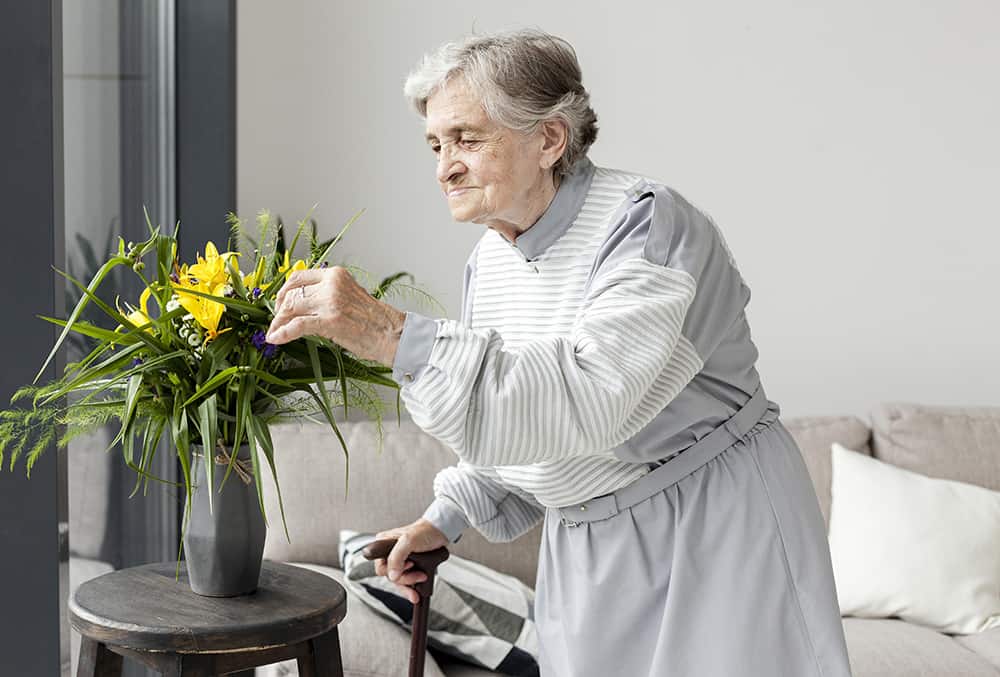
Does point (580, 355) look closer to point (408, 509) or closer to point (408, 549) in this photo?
point (408, 549)

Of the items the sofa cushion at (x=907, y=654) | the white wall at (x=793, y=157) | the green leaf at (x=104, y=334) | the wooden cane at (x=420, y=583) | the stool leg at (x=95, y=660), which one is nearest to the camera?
the green leaf at (x=104, y=334)

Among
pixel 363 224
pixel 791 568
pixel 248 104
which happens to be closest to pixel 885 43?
pixel 363 224

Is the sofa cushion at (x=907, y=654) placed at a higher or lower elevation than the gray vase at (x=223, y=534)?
lower

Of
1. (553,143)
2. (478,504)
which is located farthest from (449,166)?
(478,504)

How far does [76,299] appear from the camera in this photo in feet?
6.35

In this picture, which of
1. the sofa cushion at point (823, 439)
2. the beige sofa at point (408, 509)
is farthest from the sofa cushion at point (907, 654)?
the sofa cushion at point (823, 439)

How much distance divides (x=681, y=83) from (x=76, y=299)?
188cm

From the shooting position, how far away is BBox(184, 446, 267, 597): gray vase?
1545 millimetres

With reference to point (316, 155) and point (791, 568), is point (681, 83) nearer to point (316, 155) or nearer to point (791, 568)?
point (316, 155)

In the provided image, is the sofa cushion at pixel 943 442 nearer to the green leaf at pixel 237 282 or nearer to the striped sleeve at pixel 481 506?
the striped sleeve at pixel 481 506

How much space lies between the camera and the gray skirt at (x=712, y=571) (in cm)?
136

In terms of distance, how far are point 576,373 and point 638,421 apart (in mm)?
166

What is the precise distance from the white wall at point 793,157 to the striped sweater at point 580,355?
1.50 metres

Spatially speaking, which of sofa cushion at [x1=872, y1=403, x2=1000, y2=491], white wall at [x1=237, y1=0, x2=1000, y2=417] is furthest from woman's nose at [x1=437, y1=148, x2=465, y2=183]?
sofa cushion at [x1=872, y1=403, x2=1000, y2=491]
